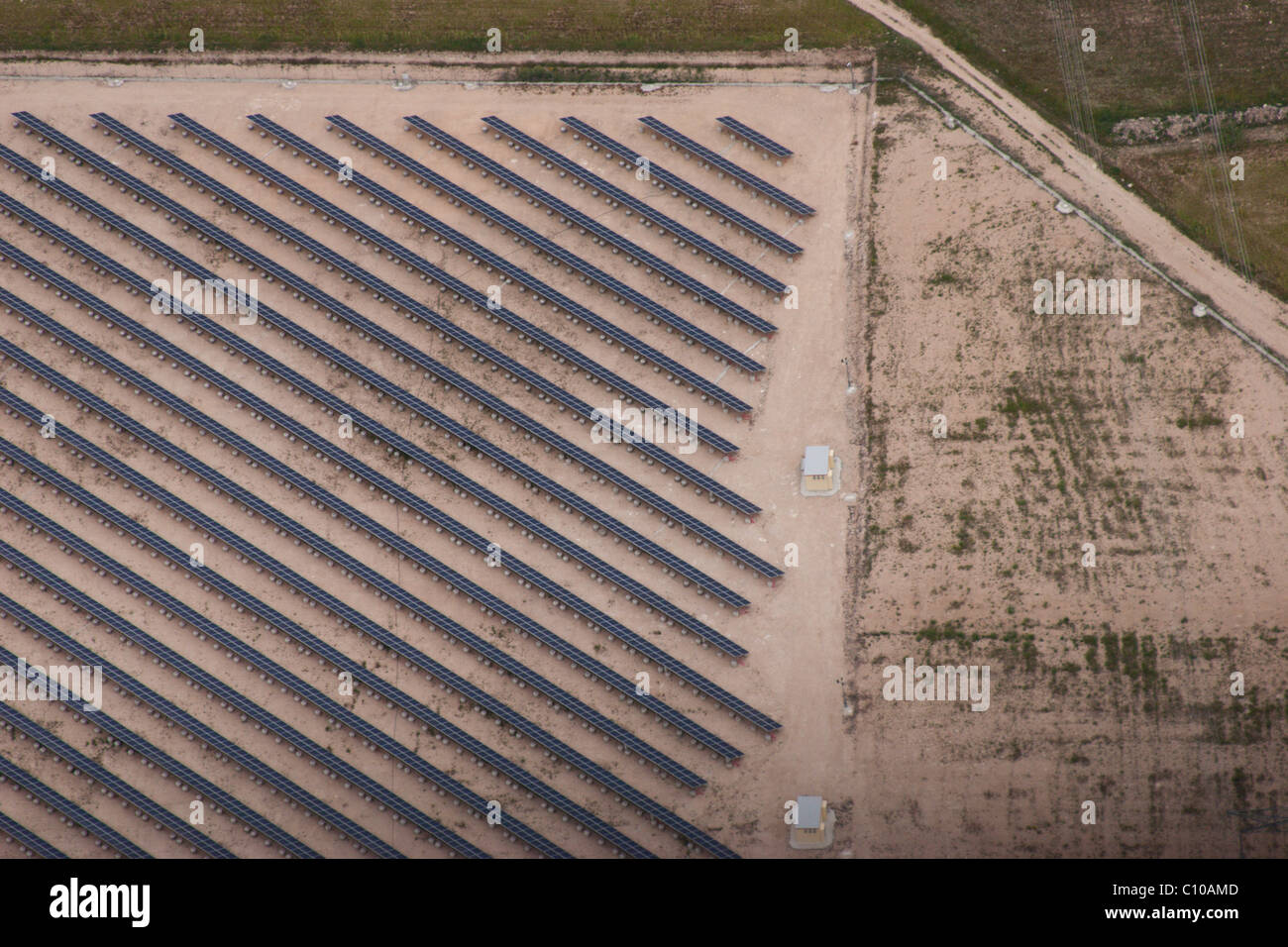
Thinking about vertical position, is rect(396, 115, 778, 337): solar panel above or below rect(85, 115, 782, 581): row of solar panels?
above

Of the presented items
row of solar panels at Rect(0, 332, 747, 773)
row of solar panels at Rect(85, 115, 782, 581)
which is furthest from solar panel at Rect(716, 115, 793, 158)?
row of solar panels at Rect(0, 332, 747, 773)

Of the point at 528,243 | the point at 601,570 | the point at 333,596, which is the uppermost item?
the point at 528,243

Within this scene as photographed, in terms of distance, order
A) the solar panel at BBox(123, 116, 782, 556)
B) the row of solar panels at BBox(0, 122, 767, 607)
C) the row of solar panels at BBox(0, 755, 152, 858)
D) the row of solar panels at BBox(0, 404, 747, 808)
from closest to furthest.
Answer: the row of solar panels at BBox(0, 755, 152, 858) → the row of solar panels at BBox(0, 404, 747, 808) → the row of solar panels at BBox(0, 122, 767, 607) → the solar panel at BBox(123, 116, 782, 556)

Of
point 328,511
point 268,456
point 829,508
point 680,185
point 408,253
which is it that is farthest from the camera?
point 680,185

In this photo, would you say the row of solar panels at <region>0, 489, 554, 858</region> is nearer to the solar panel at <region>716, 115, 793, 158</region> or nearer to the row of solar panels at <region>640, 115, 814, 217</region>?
the row of solar panels at <region>640, 115, 814, 217</region>

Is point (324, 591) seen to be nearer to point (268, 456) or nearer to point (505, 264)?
point (268, 456)

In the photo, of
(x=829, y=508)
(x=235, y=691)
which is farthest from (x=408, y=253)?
(x=829, y=508)

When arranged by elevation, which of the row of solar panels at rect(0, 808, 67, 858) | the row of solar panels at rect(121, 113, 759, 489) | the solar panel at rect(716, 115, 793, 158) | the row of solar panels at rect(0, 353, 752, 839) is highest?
the solar panel at rect(716, 115, 793, 158)
